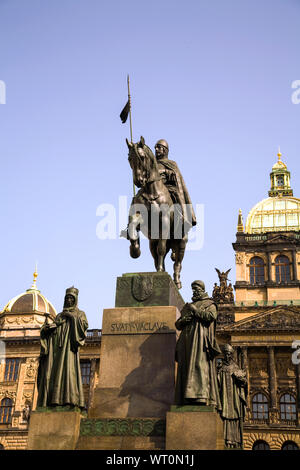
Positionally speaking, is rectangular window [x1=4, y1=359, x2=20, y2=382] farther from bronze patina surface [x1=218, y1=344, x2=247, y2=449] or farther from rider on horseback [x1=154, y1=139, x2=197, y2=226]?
rider on horseback [x1=154, y1=139, x2=197, y2=226]

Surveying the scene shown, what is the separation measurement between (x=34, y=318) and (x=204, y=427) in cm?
6417

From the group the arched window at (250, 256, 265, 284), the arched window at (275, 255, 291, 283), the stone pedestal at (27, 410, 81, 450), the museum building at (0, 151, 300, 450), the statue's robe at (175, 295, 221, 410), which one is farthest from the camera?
the arched window at (250, 256, 265, 284)

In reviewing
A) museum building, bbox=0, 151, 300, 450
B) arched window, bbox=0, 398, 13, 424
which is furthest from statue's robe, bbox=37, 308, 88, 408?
arched window, bbox=0, 398, 13, 424

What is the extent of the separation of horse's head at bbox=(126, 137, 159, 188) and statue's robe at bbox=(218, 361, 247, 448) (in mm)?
5292

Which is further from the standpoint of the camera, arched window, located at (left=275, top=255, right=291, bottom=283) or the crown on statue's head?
arched window, located at (left=275, top=255, right=291, bottom=283)

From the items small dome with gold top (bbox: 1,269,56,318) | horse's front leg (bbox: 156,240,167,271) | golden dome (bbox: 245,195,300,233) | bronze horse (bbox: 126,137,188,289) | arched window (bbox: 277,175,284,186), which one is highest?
arched window (bbox: 277,175,284,186)

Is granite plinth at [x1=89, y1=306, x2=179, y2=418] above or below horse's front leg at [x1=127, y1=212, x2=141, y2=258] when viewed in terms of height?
below

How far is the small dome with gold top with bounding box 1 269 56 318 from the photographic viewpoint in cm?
7156

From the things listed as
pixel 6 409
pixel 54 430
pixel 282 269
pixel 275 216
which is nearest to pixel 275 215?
pixel 275 216

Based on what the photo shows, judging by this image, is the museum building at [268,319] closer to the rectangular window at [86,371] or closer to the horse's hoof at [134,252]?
the rectangular window at [86,371]

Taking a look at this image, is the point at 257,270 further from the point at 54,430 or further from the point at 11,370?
the point at 54,430

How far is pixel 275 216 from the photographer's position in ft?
241

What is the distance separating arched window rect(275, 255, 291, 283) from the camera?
225 ft

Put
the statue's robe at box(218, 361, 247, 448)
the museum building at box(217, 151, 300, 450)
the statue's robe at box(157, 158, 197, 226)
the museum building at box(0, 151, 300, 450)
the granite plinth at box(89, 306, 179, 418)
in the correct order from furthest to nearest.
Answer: the museum building at box(0, 151, 300, 450) → the museum building at box(217, 151, 300, 450) → the statue's robe at box(218, 361, 247, 448) → the statue's robe at box(157, 158, 197, 226) → the granite plinth at box(89, 306, 179, 418)
